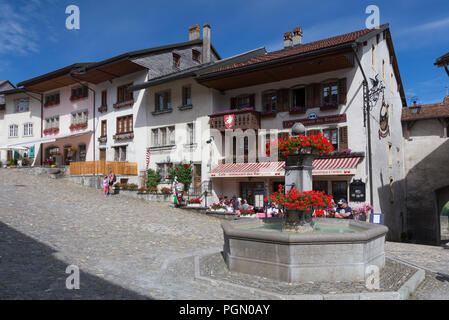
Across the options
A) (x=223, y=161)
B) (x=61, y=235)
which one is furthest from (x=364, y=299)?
(x=223, y=161)

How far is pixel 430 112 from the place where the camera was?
26.1 meters

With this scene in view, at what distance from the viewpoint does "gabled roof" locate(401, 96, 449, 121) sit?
25.5 m

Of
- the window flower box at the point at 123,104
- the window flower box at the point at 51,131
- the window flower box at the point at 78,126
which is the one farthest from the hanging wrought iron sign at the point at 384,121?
the window flower box at the point at 51,131

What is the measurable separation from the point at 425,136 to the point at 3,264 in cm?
2757

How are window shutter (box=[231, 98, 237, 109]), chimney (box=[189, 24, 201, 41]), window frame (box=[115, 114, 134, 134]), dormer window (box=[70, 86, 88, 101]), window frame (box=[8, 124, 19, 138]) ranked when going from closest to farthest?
1. window shutter (box=[231, 98, 237, 109])
2. window frame (box=[115, 114, 134, 134])
3. chimney (box=[189, 24, 201, 41])
4. dormer window (box=[70, 86, 88, 101])
5. window frame (box=[8, 124, 19, 138])

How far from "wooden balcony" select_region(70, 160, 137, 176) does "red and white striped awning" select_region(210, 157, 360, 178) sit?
771 centimetres

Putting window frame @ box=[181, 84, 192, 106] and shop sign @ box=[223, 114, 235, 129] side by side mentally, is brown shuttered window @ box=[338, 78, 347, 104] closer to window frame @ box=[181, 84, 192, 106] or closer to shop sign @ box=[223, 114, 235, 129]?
shop sign @ box=[223, 114, 235, 129]

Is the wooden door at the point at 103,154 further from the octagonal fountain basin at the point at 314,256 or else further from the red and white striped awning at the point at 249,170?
the octagonal fountain basin at the point at 314,256

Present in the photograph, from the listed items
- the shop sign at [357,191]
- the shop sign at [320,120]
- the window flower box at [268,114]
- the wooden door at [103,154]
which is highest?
the window flower box at [268,114]

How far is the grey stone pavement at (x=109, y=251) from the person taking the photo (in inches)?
258

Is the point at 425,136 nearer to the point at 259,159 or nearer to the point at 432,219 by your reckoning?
the point at 432,219

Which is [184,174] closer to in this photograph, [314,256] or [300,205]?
[300,205]

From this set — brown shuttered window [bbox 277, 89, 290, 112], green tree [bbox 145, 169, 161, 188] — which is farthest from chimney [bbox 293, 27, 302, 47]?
green tree [bbox 145, 169, 161, 188]

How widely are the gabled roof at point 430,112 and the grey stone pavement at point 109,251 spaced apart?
16168 millimetres
